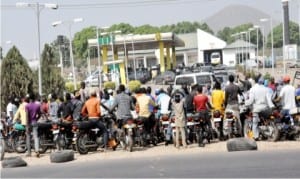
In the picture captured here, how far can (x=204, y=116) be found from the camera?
17.4m

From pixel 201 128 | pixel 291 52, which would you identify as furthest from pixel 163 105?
pixel 291 52

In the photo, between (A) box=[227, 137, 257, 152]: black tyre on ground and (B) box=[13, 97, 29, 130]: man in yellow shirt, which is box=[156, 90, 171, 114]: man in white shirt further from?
(B) box=[13, 97, 29, 130]: man in yellow shirt

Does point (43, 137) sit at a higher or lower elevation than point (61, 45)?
lower

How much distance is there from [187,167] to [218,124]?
484 cm

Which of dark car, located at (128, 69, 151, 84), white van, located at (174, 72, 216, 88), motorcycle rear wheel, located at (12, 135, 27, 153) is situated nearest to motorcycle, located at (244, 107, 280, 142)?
motorcycle rear wheel, located at (12, 135, 27, 153)

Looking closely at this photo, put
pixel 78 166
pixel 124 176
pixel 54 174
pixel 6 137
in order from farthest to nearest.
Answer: pixel 6 137
pixel 78 166
pixel 54 174
pixel 124 176

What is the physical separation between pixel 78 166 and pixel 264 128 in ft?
18.2

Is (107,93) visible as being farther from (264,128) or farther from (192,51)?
(192,51)

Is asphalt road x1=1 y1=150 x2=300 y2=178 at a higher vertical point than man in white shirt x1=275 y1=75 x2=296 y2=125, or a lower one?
lower

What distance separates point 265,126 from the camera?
17.4m

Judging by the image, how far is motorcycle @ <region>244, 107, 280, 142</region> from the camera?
17.1 meters

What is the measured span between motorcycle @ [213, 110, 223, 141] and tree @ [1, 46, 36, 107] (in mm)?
21632

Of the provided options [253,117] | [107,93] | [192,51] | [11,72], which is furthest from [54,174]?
[192,51]

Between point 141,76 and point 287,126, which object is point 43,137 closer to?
point 287,126
